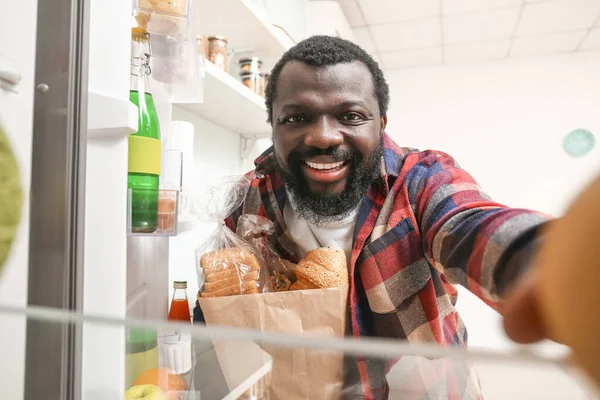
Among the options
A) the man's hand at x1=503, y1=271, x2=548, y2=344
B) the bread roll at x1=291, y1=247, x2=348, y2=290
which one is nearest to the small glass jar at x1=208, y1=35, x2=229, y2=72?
the bread roll at x1=291, y1=247, x2=348, y2=290

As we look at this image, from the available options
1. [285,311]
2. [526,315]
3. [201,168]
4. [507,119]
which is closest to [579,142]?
[507,119]

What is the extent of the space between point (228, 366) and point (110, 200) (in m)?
0.21

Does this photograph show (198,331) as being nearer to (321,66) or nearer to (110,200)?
(110,200)

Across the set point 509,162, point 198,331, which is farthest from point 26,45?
point 509,162

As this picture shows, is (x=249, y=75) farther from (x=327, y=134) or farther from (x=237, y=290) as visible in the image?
(x=237, y=290)

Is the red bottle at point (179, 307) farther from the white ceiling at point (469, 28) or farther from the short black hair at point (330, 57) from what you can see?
the white ceiling at point (469, 28)

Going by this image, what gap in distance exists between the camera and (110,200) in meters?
0.45

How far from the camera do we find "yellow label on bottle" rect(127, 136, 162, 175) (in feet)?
1.81

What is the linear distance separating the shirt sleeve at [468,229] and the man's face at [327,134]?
0.35 ft

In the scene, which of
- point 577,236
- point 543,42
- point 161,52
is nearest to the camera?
point 577,236

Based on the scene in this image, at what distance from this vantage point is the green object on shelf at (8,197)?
1.13 feet

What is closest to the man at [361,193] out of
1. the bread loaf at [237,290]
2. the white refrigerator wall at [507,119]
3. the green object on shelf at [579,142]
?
the bread loaf at [237,290]

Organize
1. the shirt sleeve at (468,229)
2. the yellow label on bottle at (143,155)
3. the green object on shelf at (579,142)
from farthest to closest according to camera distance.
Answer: the green object on shelf at (579,142) < the yellow label on bottle at (143,155) < the shirt sleeve at (468,229)

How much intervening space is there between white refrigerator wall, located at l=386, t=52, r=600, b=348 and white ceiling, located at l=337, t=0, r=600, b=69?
4.3 inches
